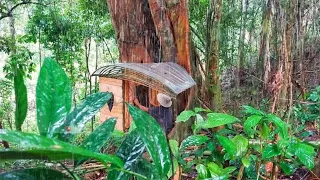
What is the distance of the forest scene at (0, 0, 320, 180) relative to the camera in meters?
0.32

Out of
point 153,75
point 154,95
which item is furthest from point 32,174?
point 154,95

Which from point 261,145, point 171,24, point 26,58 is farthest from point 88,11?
point 261,145

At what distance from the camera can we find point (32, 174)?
30 centimetres

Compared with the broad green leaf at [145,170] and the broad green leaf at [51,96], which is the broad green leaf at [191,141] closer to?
the broad green leaf at [145,170]

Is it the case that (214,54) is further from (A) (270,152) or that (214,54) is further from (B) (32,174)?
(B) (32,174)

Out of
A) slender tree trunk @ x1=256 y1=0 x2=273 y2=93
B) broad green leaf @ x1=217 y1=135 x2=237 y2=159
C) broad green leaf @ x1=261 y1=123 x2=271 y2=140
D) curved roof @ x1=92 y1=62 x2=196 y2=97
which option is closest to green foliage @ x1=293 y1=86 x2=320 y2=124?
slender tree trunk @ x1=256 y1=0 x2=273 y2=93

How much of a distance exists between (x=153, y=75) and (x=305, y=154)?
92 centimetres

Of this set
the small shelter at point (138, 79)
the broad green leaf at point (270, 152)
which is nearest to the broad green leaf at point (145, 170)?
the broad green leaf at point (270, 152)

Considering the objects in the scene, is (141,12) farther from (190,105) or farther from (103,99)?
(103,99)

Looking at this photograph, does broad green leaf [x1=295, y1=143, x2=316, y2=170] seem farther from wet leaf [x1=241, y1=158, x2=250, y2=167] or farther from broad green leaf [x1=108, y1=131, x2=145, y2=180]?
broad green leaf [x1=108, y1=131, x2=145, y2=180]

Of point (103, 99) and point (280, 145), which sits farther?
point (280, 145)

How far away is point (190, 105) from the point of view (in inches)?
78.2

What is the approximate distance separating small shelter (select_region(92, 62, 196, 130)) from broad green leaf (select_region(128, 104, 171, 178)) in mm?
1049

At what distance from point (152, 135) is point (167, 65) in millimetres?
1442
